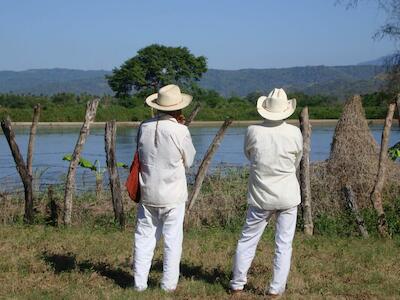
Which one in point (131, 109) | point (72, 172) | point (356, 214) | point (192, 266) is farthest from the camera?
point (131, 109)

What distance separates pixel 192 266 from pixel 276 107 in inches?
80.4

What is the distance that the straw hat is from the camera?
5.33 metres

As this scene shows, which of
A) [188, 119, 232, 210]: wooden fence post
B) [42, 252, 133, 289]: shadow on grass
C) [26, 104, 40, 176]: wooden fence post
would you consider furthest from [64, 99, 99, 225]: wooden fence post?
[42, 252, 133, 289]: shadow on grass

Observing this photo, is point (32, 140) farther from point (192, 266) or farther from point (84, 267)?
point (192, 266)

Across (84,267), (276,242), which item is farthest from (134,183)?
(84,267)

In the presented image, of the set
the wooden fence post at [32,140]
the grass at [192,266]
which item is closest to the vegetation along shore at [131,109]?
the wooden fence post at [32,140]

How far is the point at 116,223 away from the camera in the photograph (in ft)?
28.9

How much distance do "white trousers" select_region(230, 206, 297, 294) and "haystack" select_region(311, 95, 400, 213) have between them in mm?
3879

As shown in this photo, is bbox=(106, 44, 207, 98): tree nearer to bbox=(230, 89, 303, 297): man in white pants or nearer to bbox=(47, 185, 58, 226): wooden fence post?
bbox=(47, 185, 58, 226): wooden fence post

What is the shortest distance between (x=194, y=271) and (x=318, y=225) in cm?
288

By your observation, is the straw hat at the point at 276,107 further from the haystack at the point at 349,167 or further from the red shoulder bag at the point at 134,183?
the haystack at the point at 349,167

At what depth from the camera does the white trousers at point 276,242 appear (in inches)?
211

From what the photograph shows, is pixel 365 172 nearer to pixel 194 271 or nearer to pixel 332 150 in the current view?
pixel 332 150

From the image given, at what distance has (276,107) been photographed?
5.36m
